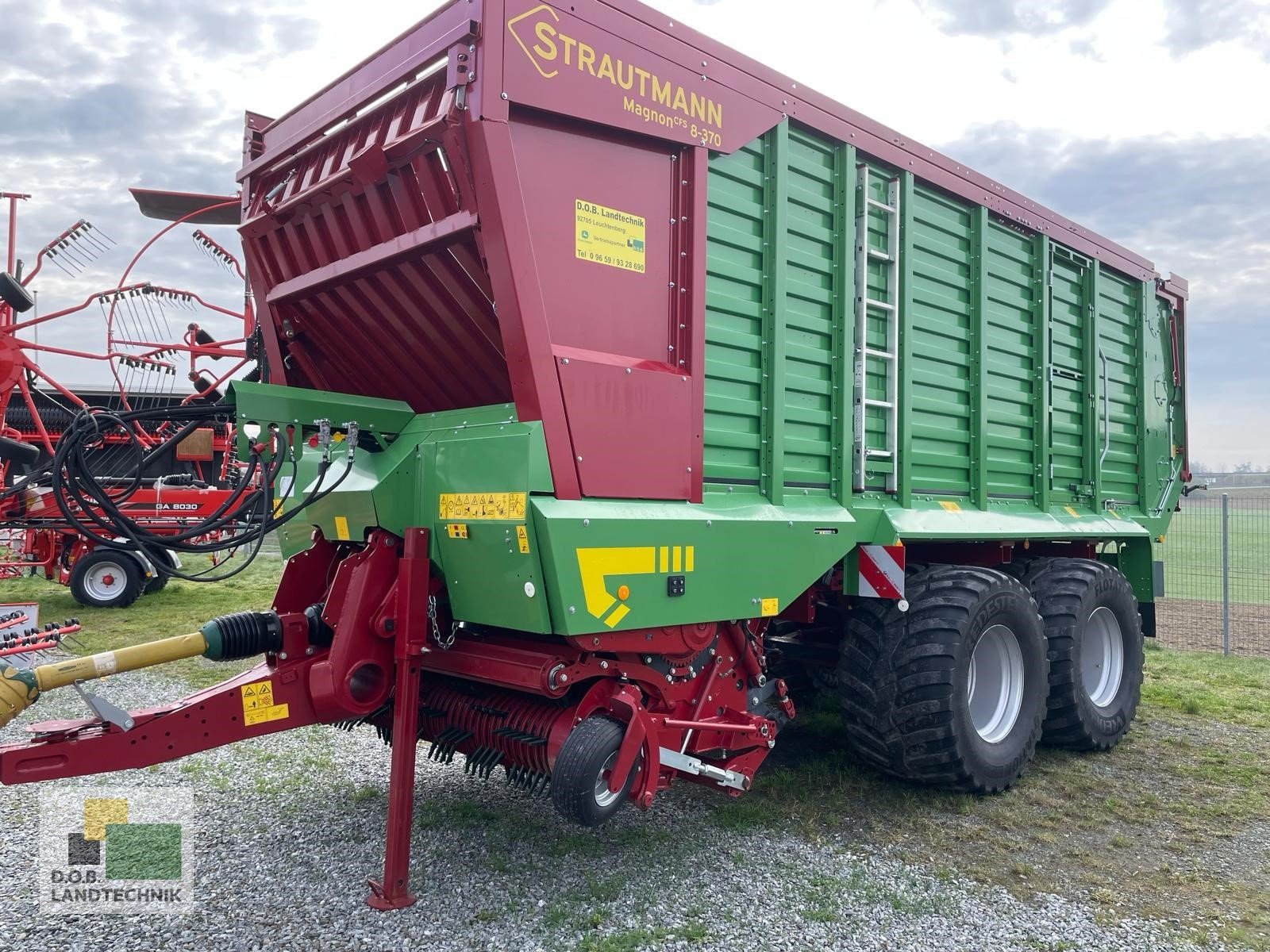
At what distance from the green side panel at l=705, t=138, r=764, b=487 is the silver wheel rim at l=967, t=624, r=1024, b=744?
1941 mm

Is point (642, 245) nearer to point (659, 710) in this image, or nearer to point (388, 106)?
point (388, 106)

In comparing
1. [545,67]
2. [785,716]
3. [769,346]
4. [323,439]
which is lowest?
[785,716]

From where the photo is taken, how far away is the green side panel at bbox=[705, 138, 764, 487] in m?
3.75

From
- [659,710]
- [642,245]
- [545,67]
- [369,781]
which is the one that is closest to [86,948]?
[369,781]

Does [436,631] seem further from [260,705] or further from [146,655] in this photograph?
[146,655]

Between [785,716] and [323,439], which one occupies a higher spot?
[323,439]

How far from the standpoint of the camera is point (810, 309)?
4246mm

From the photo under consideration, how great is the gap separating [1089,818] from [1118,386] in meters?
3.43

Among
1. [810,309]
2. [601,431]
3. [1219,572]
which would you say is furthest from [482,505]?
[1219,572]

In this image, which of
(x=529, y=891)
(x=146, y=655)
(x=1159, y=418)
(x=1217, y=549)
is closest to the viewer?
(x=146, y=655)

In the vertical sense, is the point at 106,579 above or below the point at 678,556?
below

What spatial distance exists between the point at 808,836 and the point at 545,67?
131 inches

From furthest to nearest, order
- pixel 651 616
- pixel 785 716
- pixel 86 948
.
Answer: pixel 785 716 < pixel 651 616 < pixel 86 948

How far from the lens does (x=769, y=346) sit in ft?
13.1
